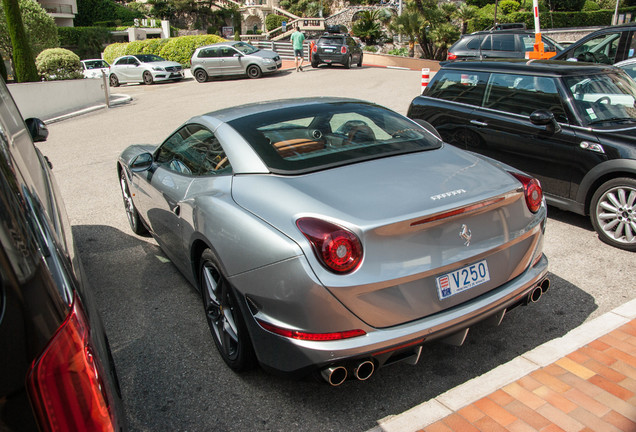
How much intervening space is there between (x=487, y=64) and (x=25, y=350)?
6.14m

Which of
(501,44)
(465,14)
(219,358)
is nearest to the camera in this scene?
(219,358)

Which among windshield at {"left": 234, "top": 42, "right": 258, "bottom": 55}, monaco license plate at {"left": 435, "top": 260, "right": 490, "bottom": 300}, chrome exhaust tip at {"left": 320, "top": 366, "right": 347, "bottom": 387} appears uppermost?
windshield at {"left": 234, "top": 42, "right": 258, "bottom": 55}

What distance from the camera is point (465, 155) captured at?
3518mm

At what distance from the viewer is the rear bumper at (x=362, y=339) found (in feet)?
8.22

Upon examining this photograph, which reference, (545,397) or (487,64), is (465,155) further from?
(487,64)

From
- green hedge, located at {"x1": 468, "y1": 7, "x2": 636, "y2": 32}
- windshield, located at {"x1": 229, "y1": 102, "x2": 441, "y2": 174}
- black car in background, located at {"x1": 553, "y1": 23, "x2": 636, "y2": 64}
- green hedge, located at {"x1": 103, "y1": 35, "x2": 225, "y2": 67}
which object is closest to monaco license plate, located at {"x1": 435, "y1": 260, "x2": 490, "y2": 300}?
windshield, located at {"x1": 229, "y1": 102, "x2": 441, "y2": 174}

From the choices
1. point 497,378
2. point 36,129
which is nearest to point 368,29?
point 36,129

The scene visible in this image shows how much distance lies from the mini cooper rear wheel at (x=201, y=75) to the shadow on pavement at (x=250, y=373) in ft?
72.6

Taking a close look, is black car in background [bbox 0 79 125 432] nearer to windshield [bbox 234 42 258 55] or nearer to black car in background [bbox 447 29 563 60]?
black car in background [bbox 447 29 563 60]

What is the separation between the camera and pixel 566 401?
2.55 metres

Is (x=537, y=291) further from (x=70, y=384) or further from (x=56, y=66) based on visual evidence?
(x=56, y=66)

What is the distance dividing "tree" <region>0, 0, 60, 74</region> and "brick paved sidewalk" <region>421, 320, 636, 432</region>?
106 ft

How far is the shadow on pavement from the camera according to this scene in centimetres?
284

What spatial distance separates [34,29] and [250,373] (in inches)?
1281
